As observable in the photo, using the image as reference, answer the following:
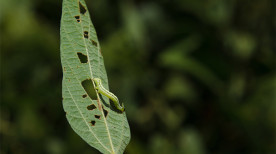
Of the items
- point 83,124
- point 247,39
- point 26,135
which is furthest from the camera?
point 247,39

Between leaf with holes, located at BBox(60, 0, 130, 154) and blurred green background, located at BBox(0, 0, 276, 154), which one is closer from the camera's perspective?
leaf with holes, located at BBox(60, 0, 130, 154)

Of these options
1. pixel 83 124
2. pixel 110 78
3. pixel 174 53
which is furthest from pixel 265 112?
pixel 83 124

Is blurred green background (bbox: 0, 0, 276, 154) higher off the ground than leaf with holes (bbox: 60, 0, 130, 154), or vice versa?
leaf with holes (bbox: 60, 0, 130, 154)

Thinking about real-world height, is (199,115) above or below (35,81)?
below

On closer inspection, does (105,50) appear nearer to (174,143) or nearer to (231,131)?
(174,143)

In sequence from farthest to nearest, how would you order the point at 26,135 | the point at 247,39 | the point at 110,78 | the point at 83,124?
the point at 247,39 → the point at 110,78 → the point at 26,135 → the point at 83,124

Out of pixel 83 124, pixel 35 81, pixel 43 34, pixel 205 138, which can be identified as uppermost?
pixel 83 124
